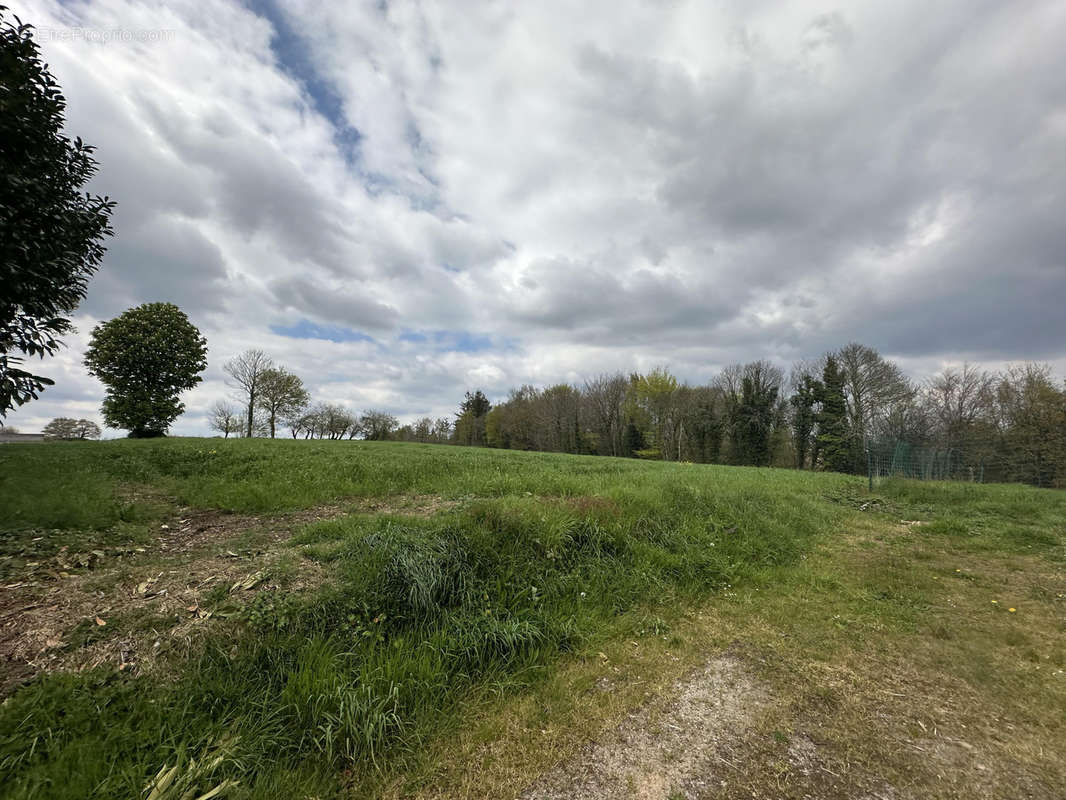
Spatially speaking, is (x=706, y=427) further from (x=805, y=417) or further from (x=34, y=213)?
(x=34, y=213)

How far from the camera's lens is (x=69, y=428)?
40.7 m

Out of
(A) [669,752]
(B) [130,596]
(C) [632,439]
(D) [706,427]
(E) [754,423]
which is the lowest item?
(A) [669,752]

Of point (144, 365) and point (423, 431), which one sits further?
point (423, 431)

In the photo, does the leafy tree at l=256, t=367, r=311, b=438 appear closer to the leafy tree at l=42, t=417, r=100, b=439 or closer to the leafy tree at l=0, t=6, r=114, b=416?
the leafy tree at l=42, t=417, r=100, b=439

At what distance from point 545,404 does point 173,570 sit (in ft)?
164

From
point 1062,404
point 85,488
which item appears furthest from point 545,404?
point 85,488

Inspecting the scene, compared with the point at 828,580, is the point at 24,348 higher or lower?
higher

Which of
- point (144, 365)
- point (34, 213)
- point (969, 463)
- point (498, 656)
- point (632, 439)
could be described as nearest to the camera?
point (498, 656)

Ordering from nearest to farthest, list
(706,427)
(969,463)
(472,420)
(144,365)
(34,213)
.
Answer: (34,213) → (969,463) → (144,365) → (706,427) → (472,420)

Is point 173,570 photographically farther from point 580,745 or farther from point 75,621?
point 580,745

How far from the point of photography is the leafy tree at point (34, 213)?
4.86 m

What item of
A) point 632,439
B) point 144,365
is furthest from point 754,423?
point 144,365

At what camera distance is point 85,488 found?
6.79m

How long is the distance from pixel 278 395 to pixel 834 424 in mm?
50630
